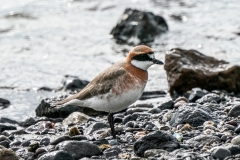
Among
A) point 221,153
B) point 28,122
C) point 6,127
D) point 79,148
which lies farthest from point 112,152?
point 28,122

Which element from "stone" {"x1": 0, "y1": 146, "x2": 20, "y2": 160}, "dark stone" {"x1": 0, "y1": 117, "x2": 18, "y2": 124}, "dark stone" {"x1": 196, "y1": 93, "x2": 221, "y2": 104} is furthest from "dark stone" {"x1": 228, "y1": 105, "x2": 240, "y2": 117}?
"dark stone" {"x1": 0, "y1": 117, "x2": 18, "y2": 124}

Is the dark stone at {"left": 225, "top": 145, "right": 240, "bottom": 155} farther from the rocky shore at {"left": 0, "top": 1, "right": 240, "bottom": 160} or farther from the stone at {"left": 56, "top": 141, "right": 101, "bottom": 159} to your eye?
the stone at {"left": 56, "top": 141, "right": 101, "bottom": 159}

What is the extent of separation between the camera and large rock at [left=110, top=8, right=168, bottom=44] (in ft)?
57.1

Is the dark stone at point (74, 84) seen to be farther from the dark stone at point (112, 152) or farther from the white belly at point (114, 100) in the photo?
the dark stone at point (112, 152)

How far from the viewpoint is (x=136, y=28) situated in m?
17.4

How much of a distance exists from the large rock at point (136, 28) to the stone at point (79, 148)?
9665 mm

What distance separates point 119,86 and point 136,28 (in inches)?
357

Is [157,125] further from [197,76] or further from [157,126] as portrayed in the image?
[197,76]

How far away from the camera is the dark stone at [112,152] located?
25.3 ft

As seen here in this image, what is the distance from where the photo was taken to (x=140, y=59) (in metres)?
8.84

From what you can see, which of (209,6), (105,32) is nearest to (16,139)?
(105,32)

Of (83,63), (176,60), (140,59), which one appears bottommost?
(83,63)

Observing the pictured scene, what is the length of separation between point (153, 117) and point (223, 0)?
463 inches

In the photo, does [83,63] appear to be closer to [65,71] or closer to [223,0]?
[65,71]
